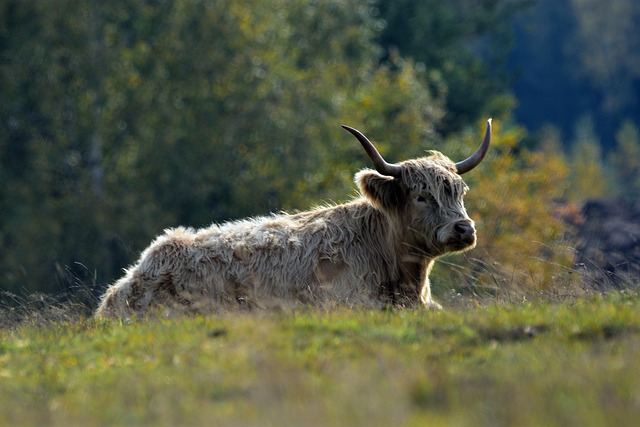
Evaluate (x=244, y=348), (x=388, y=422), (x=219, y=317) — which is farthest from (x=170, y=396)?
(x=219, y=317)

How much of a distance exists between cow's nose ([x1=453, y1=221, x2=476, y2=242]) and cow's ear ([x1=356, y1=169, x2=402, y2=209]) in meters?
0.83

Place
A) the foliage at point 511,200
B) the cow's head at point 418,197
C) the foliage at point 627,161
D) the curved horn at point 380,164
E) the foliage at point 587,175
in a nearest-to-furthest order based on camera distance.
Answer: the cow's head at point 418,197, the curved horn at point 380,164, the foliage at point 511,200, the foliage at point 587,175, the foliage at point 627,161

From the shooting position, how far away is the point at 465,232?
10562 mm

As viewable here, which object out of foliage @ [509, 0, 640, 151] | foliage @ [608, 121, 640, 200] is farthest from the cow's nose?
foliage @ [509, 0, 640, 151]

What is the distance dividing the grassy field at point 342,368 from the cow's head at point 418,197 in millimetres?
2347

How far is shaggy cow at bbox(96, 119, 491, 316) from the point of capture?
10.6 metres

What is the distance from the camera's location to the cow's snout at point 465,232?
10547 mm

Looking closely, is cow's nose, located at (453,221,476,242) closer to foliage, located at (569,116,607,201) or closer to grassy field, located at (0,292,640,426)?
grassy field, located at (0,292,640,426)

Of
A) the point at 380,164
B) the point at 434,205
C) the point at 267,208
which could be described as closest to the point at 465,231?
the point at 434,205

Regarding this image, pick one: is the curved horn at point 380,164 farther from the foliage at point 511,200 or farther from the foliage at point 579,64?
the foliage at point 579,64

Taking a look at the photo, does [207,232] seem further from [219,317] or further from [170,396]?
[170,396]

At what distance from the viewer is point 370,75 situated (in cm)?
3834

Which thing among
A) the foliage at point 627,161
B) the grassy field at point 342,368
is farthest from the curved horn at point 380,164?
the foliage at point 627,161

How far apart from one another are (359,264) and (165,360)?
410cm
